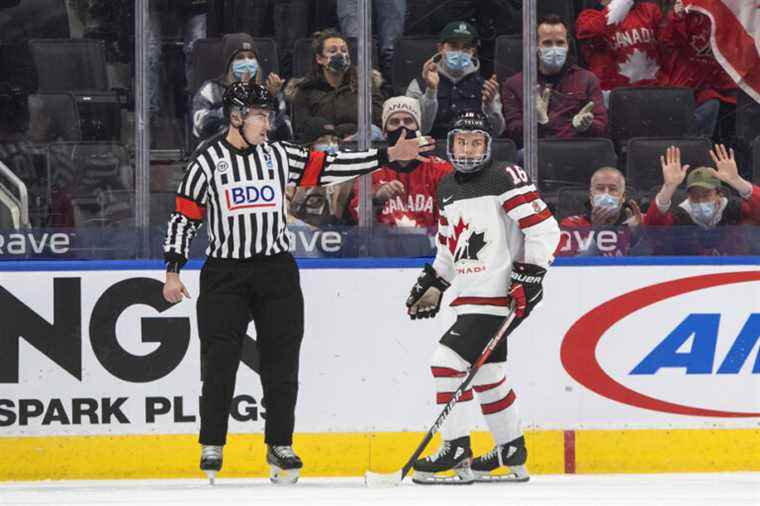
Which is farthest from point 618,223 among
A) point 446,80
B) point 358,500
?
point 358,500

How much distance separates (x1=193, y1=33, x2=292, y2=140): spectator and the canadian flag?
161 cm

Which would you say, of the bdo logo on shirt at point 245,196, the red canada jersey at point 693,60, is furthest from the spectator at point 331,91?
the red canada jersey at point 693,60

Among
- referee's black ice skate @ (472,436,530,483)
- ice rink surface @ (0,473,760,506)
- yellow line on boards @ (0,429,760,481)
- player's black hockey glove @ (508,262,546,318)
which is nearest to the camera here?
ice rink surface @ (0,473,760,506)

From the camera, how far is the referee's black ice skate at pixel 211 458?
6141 mm

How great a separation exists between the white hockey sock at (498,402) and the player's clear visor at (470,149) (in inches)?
26.8

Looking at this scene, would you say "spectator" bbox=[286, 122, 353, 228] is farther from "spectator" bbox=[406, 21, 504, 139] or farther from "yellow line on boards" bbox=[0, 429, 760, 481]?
"yellow line on boards" bbox=[0, 429, 760, 481]

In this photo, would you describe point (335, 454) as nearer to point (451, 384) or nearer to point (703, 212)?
point (451, 384)

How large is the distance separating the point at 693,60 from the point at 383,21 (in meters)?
1.21

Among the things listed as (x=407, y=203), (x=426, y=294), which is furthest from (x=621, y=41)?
(x=426, y=294)

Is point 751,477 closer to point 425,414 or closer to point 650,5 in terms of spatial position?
point 425,414

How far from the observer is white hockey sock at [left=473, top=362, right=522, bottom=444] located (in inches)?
245

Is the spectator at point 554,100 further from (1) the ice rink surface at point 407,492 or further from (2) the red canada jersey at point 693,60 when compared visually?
(1) the ice rink surface at point 407,492

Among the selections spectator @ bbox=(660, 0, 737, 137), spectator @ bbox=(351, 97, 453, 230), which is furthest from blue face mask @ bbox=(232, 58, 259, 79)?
spectator @ bbox=(660, 0, 737, 137)

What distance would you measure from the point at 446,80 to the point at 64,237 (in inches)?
59.9
